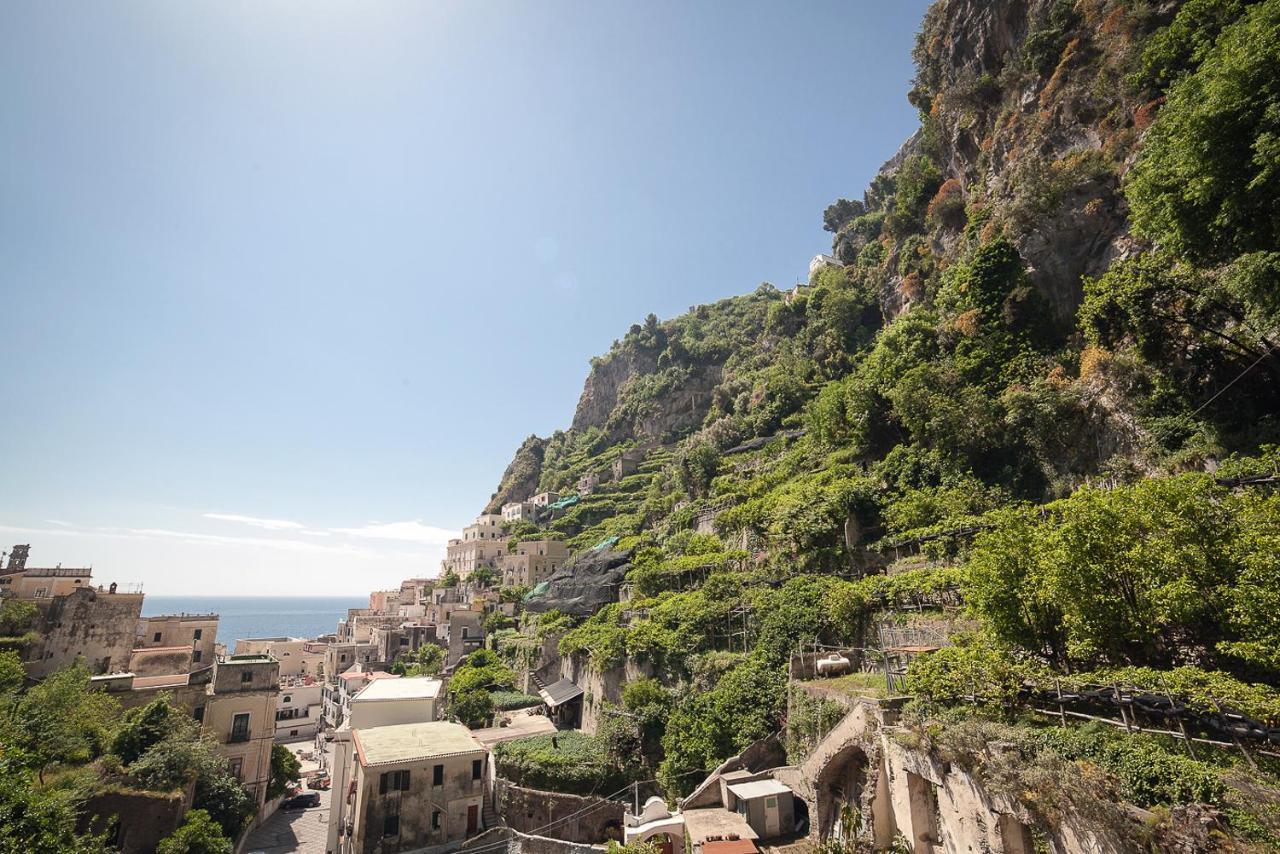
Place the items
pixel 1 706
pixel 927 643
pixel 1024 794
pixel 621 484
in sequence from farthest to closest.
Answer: pixel 621 484, pixel 1 706, pixel 927 643, pixel 1024 794

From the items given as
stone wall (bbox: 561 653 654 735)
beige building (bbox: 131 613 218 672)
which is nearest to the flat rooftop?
stone wall (bbox: 561 653 654 735)

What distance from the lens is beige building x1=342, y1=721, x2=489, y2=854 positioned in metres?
22.3

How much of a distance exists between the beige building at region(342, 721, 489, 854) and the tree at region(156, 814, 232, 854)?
617 centimetres

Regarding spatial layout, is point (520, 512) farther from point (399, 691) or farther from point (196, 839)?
point (196, 839)

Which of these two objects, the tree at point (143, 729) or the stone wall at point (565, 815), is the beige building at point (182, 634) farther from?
the stone wall at point (565, 815)

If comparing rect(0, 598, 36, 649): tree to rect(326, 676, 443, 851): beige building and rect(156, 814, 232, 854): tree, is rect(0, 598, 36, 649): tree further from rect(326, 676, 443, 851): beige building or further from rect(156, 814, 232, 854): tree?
rect(326, 676, 443, 851): beige building

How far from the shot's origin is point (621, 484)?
7894 cm

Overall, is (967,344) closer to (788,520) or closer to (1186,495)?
(788,520)

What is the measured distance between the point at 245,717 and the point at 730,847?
31522 mm

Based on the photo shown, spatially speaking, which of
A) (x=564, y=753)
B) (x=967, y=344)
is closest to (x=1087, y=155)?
(x=967, y=344)

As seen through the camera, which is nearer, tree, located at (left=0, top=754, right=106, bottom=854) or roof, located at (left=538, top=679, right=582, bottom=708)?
tree, located at (left=0, top=754, right=106, bottom=854)

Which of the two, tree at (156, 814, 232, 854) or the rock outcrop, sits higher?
the rock outcrop

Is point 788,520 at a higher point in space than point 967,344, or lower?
lower

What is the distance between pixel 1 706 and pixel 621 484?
196ft
